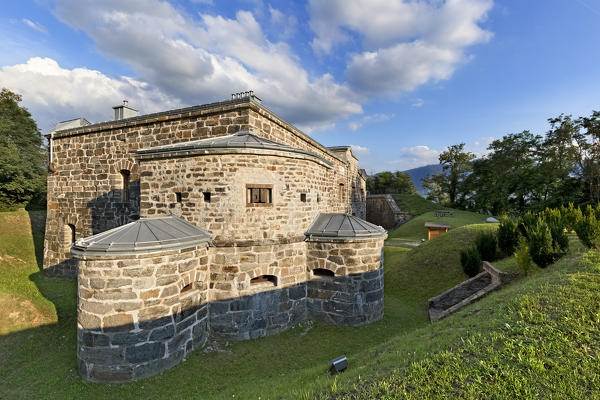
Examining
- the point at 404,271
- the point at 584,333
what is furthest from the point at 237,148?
the point at 404,271

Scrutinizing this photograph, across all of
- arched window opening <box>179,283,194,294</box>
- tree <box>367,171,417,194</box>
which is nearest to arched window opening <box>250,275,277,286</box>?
arched window opening <box>179,283,194,294</box>

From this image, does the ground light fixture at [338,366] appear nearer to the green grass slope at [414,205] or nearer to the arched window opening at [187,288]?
the arched window opening at [187,288]

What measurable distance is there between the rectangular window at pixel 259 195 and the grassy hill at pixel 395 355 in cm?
388

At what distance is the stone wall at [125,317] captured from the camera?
5668 millimetres

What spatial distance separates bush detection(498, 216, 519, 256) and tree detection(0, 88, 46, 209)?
29854 millimetres

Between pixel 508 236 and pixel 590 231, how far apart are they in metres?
4.10

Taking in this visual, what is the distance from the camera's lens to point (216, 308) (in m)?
7.41

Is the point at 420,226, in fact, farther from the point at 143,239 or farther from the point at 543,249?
the point at 143,239

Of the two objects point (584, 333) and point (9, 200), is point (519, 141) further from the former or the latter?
point (9, 200)

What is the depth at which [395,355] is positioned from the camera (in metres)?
4.54

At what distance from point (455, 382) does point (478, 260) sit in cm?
958

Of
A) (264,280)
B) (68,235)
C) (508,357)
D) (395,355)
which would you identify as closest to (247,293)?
(264,280)

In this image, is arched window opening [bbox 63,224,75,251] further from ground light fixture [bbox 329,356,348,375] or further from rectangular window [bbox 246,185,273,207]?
ground light fixture [bbox 329,356,348,375]

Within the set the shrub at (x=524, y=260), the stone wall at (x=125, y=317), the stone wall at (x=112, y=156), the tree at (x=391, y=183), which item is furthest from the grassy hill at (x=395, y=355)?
the tree at (x=391, y=183)
